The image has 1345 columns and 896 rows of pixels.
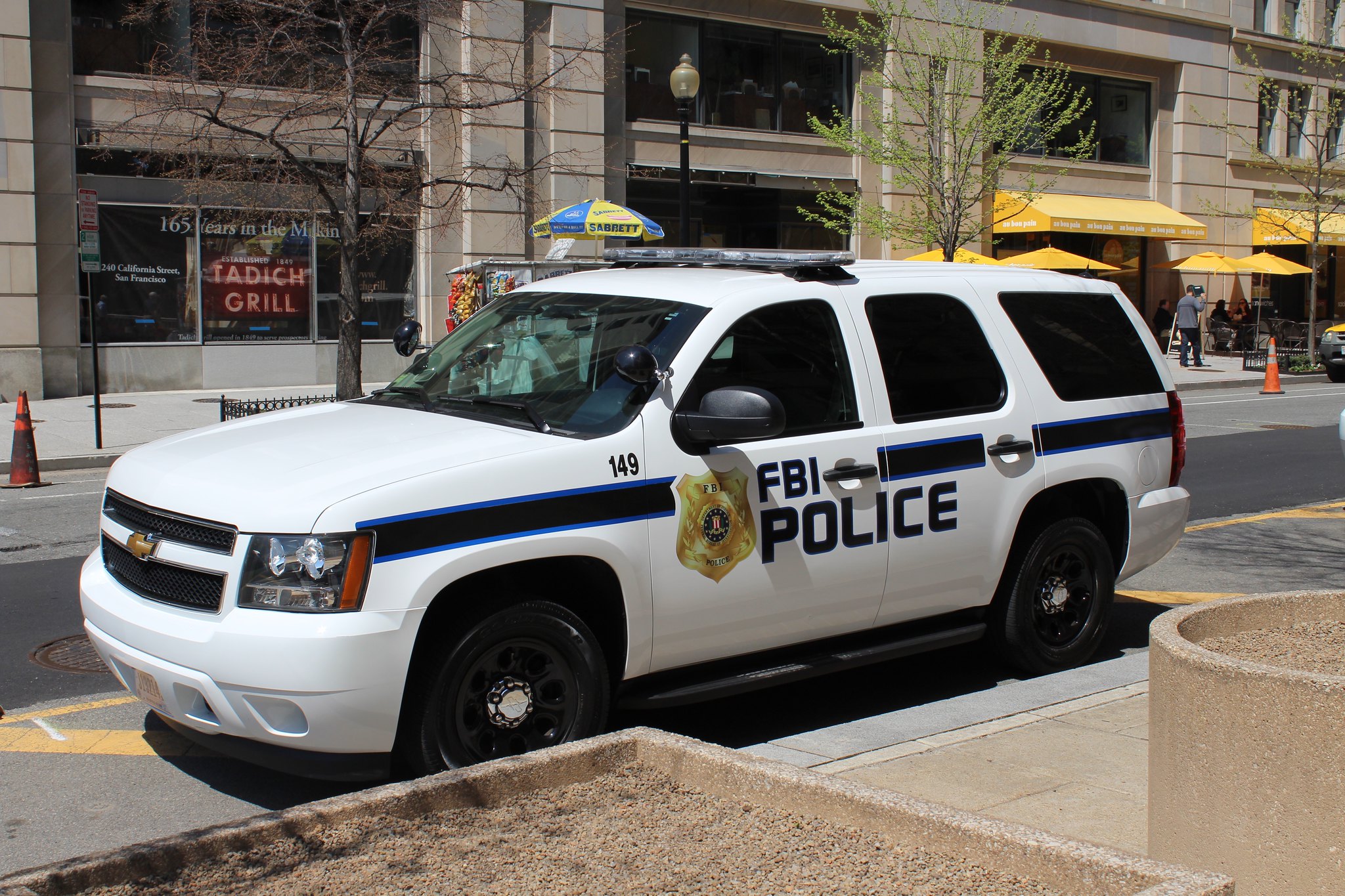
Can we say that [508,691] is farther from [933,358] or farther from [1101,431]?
[1101,431]

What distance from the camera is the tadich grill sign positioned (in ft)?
75.4

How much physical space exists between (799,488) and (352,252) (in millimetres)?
12702

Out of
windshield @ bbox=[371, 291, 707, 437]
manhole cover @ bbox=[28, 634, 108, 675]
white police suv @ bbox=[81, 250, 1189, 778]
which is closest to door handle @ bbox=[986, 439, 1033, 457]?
white police suv @ bbox=[81, 250, 1189, 778]

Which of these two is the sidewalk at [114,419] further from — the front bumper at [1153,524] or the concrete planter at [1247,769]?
the concrete planter at [1247,769]

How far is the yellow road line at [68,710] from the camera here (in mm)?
5773

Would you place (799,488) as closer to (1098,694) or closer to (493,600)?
(493,600)

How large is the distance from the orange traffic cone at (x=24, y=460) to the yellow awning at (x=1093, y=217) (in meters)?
23.0

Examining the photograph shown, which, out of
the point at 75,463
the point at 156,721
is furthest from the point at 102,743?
the point at 75,463

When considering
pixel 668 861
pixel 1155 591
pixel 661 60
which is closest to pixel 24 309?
pixel 661 60

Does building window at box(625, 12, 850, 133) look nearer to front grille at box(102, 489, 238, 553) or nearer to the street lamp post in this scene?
the street lamp post

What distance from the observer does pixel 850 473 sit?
5.43 m

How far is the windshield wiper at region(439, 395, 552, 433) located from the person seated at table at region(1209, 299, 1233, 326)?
34379 mm

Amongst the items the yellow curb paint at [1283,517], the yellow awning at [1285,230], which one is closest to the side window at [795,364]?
the yellow curb paint at [1283,517]

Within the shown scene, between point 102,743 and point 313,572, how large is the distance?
1.93 meters
